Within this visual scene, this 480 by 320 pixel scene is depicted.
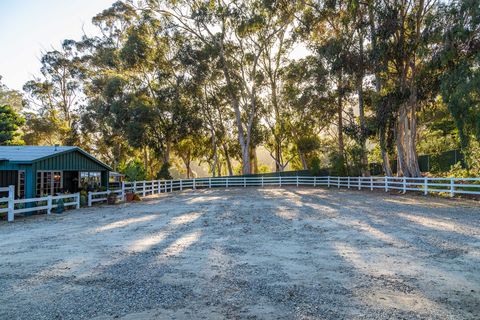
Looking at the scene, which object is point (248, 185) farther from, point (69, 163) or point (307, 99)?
point (69, 163)

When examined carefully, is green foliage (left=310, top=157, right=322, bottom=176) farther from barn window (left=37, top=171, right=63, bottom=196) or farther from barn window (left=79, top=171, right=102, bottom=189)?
barn window (left=37, top=171, right=63, bottom=196)

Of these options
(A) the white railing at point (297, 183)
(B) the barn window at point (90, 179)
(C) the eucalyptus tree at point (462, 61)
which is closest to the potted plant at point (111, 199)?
(B) the barn window at point (90, 179)

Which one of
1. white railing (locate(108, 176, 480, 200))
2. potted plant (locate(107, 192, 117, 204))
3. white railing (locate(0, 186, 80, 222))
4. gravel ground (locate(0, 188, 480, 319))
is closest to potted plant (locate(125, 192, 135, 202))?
white railing (locate(108, 176, 480, 200))

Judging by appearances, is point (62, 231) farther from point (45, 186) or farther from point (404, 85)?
point (404, 85)

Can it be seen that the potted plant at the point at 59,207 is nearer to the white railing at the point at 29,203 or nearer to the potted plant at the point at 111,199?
the white railing at the point at 29,203

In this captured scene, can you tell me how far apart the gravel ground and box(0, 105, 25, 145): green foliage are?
2578 cm

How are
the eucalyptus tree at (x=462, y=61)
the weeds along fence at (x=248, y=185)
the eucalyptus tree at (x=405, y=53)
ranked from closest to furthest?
the weeds along fence at (x=248, y=185), the eucalyptus tree at (x=462, y=61), the eucalyptus tree at (x=405, y=53)

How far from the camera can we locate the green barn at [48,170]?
43.2 feet

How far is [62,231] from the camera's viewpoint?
27.2 ft

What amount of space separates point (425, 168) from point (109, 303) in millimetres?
33587

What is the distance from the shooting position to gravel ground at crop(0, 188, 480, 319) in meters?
3.40

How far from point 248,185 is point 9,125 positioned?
22.2m

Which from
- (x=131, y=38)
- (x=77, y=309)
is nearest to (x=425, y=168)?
(x=131, y=38)

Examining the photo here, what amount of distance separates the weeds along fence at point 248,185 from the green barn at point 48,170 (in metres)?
1.08
